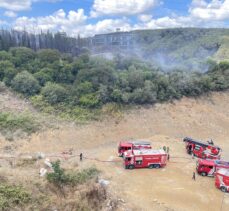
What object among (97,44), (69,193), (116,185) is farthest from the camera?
(97,44)

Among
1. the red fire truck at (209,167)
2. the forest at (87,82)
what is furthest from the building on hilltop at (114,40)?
the red fire truck at (209,167)

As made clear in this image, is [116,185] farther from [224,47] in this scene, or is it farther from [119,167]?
[224,47]

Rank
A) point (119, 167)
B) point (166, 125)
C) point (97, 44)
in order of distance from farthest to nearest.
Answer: point (97, 44) < point (166, 125) < point (119, 167)

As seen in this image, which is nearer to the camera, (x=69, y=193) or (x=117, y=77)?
(x=69, y=193)

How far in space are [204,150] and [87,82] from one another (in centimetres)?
1877

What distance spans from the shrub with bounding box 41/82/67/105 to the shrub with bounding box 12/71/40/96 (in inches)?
59.8

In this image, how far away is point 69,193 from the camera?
18062 mm

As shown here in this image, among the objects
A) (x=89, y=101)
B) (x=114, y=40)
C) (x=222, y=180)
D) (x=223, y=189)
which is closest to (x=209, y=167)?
(x=222, y=180)

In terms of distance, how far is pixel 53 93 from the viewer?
37781 mm

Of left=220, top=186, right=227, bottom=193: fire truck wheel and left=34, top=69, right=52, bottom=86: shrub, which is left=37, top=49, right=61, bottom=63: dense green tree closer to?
left=34, top=69, right=52, bottom=86: shrub

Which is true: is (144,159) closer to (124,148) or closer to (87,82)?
(124,148)

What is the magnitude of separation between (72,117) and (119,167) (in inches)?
449

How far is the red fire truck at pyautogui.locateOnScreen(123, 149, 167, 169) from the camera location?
86.4 ft

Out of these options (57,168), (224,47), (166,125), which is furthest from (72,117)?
(224,47)
